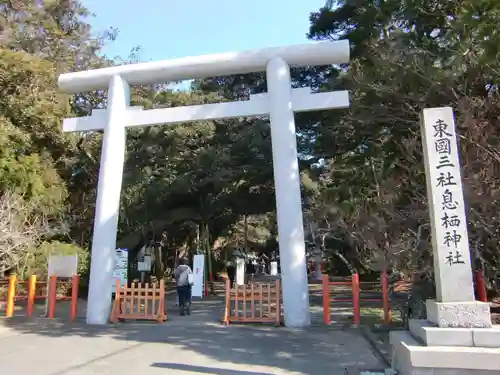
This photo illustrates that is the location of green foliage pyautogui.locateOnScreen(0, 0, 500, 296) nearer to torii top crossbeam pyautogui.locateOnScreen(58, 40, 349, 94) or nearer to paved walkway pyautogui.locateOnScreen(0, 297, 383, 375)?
torii top crossbeam pyautogui.locateOnScreen(58, 40, 349, 94)

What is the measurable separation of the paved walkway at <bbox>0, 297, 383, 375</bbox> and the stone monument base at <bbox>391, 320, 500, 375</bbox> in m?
1.40

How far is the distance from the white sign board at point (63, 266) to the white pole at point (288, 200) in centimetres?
525

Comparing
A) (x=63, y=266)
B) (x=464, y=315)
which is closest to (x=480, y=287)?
(x=464, y=315)

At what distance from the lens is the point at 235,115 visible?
998 cm

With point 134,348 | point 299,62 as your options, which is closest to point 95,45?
point 299,62

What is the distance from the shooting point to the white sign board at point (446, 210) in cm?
466

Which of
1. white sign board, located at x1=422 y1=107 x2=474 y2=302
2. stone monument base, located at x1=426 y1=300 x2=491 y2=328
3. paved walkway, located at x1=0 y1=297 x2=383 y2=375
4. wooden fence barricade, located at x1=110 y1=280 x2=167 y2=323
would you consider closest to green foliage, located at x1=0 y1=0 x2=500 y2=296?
white sign board, located at x1=422 y1=107 x2=474 y2=302

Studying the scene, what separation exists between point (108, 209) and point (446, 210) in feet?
24.6

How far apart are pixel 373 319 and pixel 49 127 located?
12.3m

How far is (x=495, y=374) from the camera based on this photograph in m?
4.18

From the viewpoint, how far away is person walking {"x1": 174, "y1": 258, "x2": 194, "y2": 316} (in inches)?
410

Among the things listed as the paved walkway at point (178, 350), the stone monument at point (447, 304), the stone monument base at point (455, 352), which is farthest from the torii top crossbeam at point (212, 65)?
the stone monument base at point (455, 352)

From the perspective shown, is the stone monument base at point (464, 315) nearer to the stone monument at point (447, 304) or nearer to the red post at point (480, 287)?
the stone monument at point (447, 304)

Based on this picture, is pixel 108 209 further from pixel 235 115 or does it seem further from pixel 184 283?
pixel 235 115
